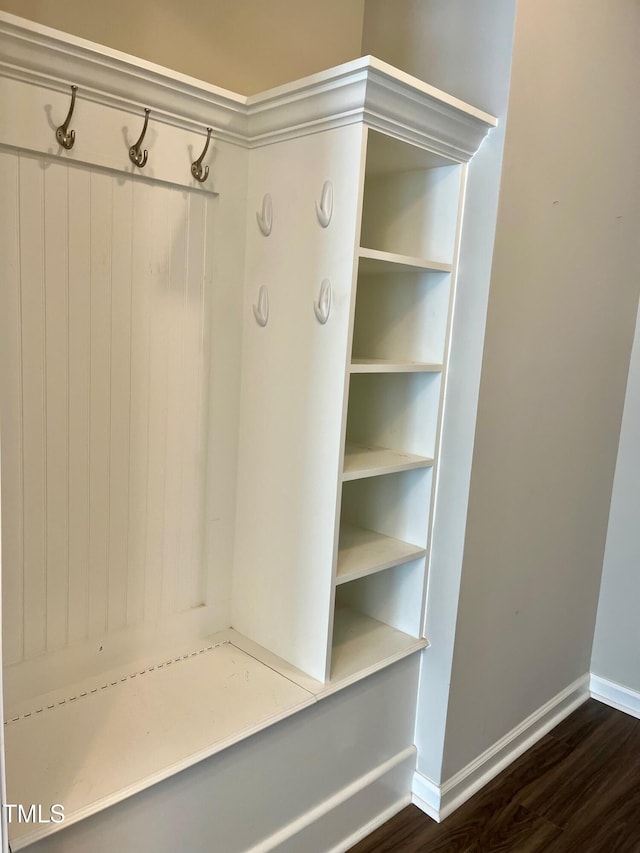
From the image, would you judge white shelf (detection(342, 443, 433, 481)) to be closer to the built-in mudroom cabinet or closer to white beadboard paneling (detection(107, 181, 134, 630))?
the built-in mudroom cabinet

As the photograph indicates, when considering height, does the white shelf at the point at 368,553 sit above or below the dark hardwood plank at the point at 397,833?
above

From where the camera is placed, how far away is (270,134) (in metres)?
1.62

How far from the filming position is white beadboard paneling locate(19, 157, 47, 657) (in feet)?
4.44

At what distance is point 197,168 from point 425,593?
4.20 ft

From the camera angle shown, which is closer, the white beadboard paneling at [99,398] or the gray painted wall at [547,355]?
the white beadboard paneling at [99,398]

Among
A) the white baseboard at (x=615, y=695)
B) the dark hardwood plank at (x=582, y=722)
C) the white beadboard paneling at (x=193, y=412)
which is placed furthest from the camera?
the white baseboard at (x=615, y=695)

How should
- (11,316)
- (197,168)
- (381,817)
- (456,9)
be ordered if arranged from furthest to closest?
1. (381,817)
2. (456,9)
3. (197,168)
4. (11,316)

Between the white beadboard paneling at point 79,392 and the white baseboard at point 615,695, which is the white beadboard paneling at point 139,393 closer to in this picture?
the white beadboard paneling at point 79,392

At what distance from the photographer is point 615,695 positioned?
2438 mm

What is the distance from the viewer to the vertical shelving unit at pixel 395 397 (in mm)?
1706

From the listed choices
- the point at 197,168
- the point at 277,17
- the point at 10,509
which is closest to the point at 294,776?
the point at 10,509

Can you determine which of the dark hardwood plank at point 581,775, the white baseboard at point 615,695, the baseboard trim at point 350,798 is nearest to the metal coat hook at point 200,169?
the baseboard trim at point 350,798

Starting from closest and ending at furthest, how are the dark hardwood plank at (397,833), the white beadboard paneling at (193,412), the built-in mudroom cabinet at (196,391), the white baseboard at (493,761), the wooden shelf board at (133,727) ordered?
the wooden shelf board at (133,727) < the built-in mudroom cabinet at (196,391) < the white beadboard paneling at (193,412) < the dark hardwood plank at (397,833) < the white baseboard at (493,761)

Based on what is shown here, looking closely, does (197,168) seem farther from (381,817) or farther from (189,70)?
(381,817)
